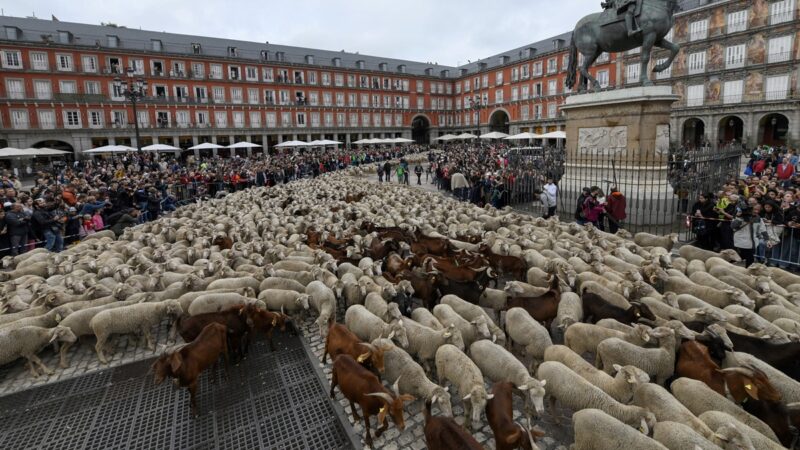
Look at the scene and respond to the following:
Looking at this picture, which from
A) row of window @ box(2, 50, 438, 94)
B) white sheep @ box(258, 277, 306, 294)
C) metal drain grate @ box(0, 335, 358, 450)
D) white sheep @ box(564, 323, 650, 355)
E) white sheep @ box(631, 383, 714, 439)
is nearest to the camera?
white sheep @ box(631, 383, 714, 439)

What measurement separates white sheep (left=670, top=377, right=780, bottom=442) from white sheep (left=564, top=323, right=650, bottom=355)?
3.08ft

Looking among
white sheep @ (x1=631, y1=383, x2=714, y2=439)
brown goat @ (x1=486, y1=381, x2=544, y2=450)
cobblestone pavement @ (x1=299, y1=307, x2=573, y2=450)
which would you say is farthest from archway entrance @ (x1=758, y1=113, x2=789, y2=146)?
brown goat @ (x1=486, y1=381, x2=544, y2=450)

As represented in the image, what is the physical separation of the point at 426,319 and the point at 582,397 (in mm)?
2752

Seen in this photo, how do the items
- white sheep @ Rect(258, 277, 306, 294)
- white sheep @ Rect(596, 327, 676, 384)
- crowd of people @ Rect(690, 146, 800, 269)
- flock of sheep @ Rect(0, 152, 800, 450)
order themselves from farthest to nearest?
1. crowd of people @ Rect(690, 146, 800, 269)
2. white sheep @ Rect(258, 277, 306, 294)
3. white sheep @ Rect(596, 327, 676, 384)
4. flock of sheep @ Rect(0, 152, 800, 450)

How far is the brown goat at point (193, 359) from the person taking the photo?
5.76 metres

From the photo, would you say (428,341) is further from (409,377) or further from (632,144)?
(632,144)

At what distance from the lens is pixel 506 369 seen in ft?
18.4

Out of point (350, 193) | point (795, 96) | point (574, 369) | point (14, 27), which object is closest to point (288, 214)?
point (350, 193)

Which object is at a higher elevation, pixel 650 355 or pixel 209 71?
pixel 209 71

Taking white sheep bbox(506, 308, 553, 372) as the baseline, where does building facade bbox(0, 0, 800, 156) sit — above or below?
above

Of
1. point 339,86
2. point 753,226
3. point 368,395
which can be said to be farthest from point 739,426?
point 339,86

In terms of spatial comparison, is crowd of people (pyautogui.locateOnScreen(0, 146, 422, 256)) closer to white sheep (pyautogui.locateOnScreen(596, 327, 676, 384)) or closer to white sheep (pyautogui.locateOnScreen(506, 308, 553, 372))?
white sheep (pyautogui.locateOnScreen(506, 308, 553, 372))

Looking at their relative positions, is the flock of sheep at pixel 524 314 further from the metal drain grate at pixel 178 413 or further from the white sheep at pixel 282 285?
the metal drain grate at pixel 178 413

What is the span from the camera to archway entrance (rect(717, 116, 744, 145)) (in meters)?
46.1
